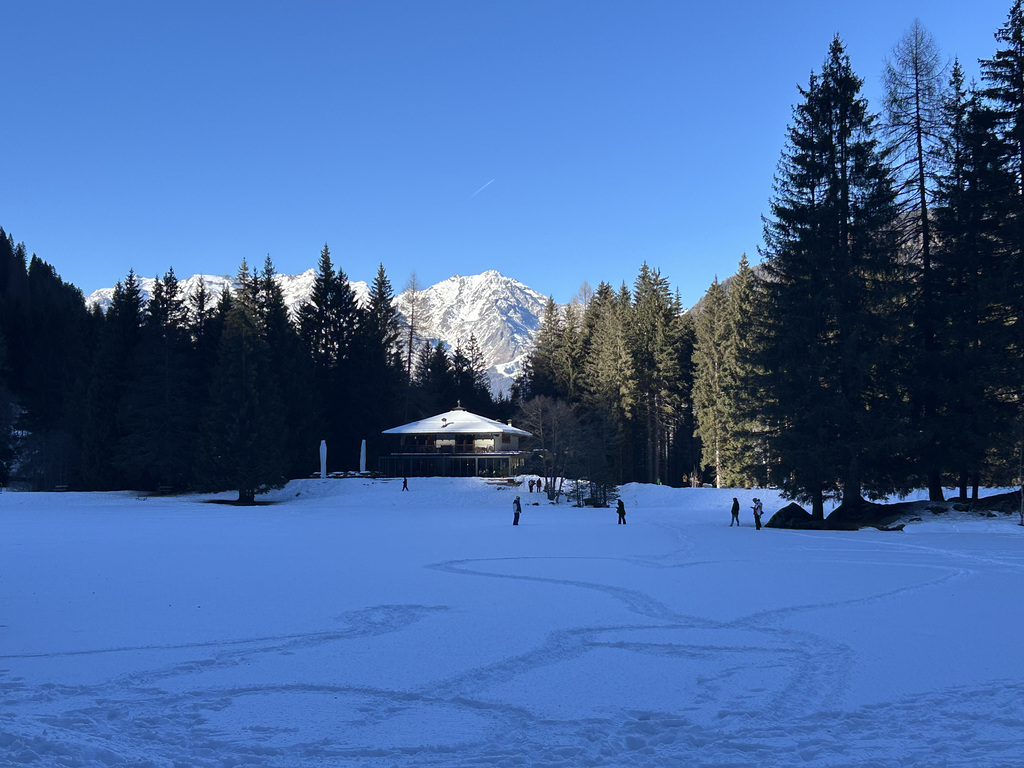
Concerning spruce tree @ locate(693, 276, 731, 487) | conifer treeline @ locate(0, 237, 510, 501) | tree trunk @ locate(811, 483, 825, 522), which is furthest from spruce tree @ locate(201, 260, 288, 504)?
tree trunk @ locate(811, 483, 825, 522)

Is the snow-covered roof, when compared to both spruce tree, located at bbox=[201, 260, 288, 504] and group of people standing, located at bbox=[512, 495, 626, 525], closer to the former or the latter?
spruce tree, located at bbox=[201, 260, 288, 504]

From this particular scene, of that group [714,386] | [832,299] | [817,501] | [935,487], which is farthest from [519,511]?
[714,386]

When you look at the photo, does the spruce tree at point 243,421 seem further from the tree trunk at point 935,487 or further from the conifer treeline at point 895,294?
the tree trunk at point 935,487

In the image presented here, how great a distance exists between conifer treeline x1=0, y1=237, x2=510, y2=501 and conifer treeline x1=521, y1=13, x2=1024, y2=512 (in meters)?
32.1

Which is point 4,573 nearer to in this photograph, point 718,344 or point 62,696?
point 62,696

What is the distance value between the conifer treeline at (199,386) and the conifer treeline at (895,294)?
105 ft

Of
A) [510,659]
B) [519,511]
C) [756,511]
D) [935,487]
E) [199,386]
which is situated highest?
[199,386]

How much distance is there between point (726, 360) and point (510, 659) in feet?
172

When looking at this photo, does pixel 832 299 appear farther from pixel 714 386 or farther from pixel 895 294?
pixel 714 386

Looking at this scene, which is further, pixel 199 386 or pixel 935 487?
pixel 199 386

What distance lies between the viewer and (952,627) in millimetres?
9938

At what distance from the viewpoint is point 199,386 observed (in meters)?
52.3

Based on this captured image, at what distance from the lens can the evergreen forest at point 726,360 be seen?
2869 cm

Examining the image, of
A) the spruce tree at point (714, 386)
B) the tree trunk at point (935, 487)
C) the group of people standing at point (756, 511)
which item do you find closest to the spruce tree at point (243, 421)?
the group of people standing at point (756, 511)
